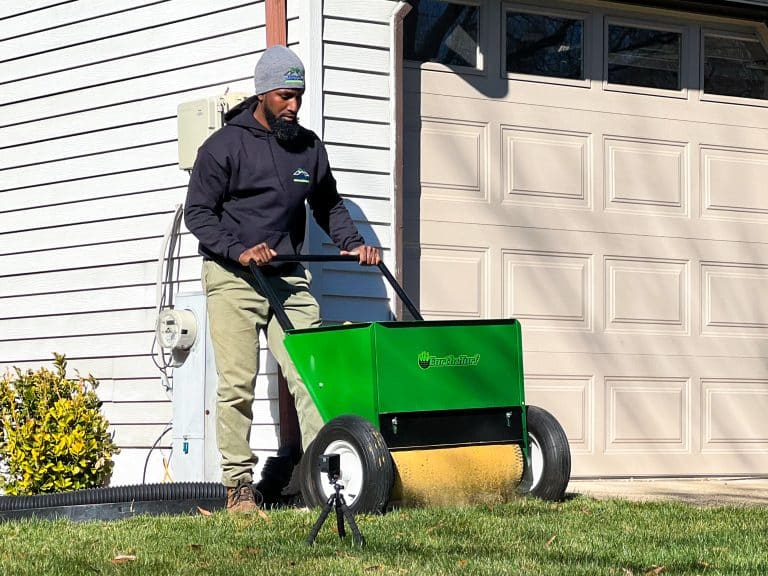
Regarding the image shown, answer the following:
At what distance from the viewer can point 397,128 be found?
7.91m

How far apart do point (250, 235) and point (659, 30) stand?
11.0 feet

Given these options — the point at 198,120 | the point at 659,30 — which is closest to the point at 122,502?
the point at 198,120

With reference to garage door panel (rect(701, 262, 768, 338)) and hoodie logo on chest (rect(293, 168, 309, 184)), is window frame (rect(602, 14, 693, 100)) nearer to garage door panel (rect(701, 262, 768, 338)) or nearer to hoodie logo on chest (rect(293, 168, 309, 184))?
garage door panel (rect(701, 262, 768, 338))

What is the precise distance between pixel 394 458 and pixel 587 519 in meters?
0.80

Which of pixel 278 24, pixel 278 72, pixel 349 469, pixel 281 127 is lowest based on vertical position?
pixel 349 469

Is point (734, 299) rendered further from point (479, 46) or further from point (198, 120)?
point (198, 120)

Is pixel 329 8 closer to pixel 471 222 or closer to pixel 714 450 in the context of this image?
pixel 471 222

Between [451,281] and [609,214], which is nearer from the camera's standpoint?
[451,281]

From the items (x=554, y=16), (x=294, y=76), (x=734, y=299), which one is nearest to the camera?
(x=294, y=76)

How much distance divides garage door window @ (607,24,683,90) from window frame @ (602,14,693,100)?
0.5 inches

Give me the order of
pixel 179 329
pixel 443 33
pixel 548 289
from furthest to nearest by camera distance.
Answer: pixel 548 289 → pixel 443 33 → pixel 179 329

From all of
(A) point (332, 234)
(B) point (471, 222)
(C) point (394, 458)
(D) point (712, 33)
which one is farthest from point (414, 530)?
(D) point (712, 33)

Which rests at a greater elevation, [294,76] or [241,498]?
[294,76]

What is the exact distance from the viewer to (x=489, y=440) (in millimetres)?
6227
